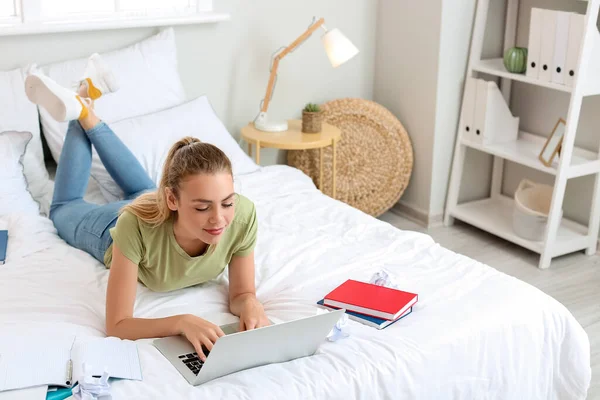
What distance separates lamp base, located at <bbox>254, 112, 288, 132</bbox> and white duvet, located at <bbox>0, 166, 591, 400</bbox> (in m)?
0.92

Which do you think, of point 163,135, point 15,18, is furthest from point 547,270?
point 15,18

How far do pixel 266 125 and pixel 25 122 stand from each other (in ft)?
3.37

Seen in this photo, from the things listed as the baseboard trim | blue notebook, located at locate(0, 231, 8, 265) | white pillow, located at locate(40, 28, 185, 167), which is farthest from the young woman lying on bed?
the baseboard trim

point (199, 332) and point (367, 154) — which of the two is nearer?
point (199, 332)

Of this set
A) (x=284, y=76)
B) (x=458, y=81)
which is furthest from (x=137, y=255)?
(x=458, y=81)

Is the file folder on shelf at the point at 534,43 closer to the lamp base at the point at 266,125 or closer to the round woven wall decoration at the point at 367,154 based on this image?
the round woven wall decoration at the point at 367,154

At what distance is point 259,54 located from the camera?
11.7 ft

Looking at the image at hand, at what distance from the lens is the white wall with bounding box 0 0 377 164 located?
3371 mm

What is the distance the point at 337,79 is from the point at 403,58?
33 centimetres

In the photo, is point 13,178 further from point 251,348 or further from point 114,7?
point 251,348

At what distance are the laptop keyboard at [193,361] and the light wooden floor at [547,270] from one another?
56.8 inches

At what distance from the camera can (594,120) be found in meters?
3.37

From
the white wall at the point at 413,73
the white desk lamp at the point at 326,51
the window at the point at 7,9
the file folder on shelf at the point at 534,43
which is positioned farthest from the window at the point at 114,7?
the file folder on shelf at the point at 534,43

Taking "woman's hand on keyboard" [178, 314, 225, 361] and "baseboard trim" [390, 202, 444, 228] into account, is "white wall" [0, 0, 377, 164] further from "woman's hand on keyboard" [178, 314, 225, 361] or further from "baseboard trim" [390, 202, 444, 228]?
"woman's hand on keyboard" [178, 314, 225, 361]
